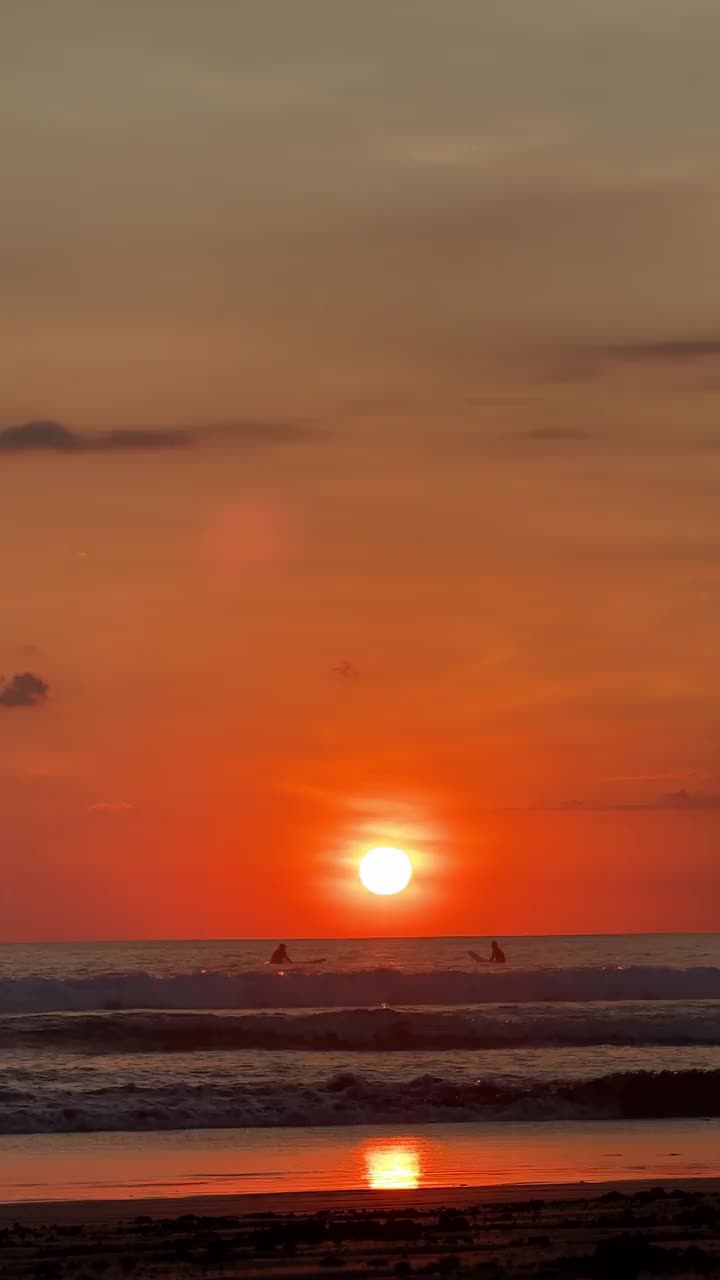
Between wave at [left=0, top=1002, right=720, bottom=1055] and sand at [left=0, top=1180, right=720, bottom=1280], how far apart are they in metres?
24.7

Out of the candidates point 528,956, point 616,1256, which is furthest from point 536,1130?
point 528,956

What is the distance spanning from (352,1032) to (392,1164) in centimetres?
2224

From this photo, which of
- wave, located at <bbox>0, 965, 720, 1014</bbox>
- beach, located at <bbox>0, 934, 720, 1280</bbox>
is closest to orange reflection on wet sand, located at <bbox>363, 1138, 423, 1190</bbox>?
beach, located at <bbox>0, 934, 720, 1280</bbox>

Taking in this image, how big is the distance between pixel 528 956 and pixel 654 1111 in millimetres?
87993

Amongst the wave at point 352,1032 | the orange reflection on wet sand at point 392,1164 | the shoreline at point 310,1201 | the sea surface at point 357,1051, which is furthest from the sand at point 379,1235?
the wave at point 352,1032

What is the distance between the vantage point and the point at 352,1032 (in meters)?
45.1

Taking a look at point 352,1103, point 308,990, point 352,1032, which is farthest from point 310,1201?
point 308,990

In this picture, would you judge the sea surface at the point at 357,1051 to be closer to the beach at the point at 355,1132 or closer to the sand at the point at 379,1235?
the beach at the point at 355,1132

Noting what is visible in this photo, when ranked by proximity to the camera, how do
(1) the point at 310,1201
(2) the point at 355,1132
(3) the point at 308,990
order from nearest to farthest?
(1) the point at 310,1201, (2) the point at 355,1132, (3) the point at 308,990

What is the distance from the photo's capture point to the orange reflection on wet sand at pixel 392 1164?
20925 mm

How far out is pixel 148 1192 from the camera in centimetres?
2030

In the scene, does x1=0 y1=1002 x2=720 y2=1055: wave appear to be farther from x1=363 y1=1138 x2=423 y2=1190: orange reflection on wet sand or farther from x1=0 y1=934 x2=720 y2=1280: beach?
x1=363 y1=1138 x2=423 y2=1190: orange reflection on wet sand

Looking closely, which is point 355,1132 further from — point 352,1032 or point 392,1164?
point 352,1032

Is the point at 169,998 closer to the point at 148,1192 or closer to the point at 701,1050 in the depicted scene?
the point at 701,1050
